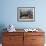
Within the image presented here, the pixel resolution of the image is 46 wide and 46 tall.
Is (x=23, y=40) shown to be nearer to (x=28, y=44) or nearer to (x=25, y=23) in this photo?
(x=28, y=44)

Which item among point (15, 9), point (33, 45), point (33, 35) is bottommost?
point (33, 45)

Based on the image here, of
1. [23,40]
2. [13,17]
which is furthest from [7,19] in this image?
[23,40]

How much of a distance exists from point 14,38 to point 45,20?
1.28 m

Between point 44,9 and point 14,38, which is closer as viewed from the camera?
point 14,38

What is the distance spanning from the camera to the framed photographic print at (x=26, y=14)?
14.9ft

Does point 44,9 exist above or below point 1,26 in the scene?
above

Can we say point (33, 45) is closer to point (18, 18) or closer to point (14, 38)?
point (14, 38)

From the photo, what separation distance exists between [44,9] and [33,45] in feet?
4.31

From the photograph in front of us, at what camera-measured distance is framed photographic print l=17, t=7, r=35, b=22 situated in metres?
4.55

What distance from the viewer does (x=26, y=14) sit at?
15.0ft

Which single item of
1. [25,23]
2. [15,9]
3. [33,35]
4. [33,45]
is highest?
[15,9]

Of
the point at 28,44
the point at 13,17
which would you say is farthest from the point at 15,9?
the point at 28,44

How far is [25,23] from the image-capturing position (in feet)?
15.1

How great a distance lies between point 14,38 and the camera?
13.3 ft
